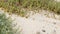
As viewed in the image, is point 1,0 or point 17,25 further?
point 1,0

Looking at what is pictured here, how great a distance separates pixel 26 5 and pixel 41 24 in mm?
1295

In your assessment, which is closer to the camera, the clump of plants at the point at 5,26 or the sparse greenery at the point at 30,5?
the clump of plants at the point at 5,26

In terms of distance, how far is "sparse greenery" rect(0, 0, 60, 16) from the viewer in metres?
5.81

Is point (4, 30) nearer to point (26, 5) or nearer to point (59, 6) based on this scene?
point (26, 5)

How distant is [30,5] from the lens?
6.16 m

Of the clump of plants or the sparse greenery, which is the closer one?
the clump of plants

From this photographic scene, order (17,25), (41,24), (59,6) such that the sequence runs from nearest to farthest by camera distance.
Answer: (17,25) → (41,24) → (59,6)

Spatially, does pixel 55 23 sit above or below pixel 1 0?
below

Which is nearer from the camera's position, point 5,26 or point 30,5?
point 5,26

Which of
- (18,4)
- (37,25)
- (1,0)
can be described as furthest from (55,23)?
(1,0)

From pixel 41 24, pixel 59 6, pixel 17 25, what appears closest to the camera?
pixel 17 25

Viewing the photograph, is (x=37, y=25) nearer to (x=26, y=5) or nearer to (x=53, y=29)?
(x=53, y=29)

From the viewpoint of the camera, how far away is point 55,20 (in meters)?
5.67

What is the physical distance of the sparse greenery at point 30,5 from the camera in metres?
5.81
